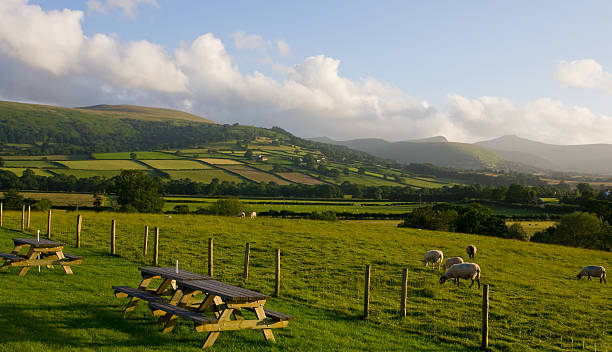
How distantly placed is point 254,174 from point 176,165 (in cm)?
2829

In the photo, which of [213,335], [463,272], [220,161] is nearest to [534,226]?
[463,272]

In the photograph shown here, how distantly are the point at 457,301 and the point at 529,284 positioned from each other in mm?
6604

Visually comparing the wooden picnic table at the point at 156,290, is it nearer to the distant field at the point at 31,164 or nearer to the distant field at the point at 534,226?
the distant field at the point at 534,226

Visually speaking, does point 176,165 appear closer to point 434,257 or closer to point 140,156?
point 140,156

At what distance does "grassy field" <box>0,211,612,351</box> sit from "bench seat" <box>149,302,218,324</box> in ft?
2.03

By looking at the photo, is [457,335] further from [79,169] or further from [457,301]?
[79,169]

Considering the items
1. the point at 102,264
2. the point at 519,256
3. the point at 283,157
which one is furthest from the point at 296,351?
the point at 283,157

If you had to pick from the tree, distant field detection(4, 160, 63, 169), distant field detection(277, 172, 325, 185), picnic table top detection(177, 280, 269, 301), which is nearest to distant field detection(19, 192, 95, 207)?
the tree

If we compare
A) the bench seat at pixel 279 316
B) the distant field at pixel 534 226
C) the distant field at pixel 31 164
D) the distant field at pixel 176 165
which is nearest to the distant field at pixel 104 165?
the distant field at pixel 31 164

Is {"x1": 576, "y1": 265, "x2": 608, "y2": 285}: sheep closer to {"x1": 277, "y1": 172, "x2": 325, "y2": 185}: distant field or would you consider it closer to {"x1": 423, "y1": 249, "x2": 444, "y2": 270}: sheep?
{"x1": 423, "y1": 249, "x2": 444, "y2": 270}: sheep

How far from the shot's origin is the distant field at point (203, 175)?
129 m

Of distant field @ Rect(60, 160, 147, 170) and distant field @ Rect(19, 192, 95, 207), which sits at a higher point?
distant field @ Rect(60, 160, 147, 170)

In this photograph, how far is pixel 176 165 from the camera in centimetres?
14888

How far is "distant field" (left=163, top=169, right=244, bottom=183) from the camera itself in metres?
129
